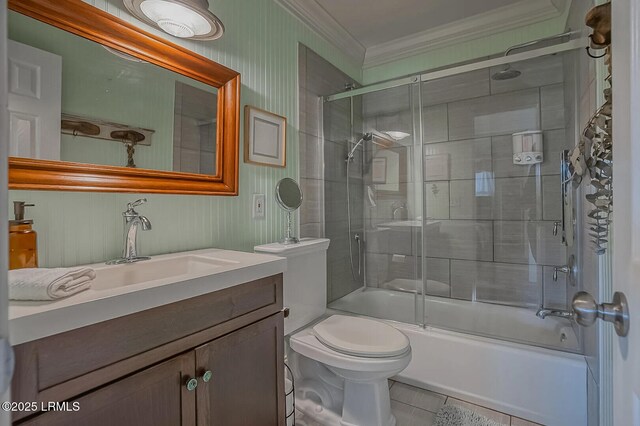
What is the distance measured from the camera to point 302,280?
169cm

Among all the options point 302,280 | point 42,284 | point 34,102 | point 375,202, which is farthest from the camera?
point 375,202

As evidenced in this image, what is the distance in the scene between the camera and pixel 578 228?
1703 millimetres

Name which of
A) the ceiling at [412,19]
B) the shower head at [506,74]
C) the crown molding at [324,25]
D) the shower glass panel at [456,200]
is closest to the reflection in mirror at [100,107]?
the crown molding at [324,25]

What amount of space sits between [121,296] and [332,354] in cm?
98

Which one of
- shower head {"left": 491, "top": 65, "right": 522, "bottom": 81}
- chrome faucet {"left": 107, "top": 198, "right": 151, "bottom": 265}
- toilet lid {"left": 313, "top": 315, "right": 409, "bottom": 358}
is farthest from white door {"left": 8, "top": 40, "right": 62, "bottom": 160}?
shower head {"left": 491, "top": 65, "right": 522, "bottom": 81}

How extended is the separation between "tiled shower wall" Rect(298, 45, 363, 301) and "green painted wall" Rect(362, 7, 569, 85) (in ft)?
1.04

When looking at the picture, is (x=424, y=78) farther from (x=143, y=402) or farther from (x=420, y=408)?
(x=143, y=402)

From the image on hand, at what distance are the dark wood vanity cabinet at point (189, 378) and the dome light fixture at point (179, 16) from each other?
105cm

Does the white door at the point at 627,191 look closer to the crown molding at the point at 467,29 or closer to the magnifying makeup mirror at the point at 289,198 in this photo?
the magnifying makeup mirror at the point at 289,198

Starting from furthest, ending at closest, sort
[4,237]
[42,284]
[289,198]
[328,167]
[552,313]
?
[328,167] → [552,313] → [289,198] → [42,284] → [4,237]

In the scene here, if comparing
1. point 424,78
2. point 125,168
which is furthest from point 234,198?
point 424,78

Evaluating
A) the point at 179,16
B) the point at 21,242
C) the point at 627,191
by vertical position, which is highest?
the point at 179,16

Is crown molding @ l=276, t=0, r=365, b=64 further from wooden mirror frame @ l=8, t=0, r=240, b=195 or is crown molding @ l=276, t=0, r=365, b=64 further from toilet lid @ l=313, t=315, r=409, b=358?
toilet lid @ l=313, t=315, r=409, b=358

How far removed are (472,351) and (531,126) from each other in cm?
160
